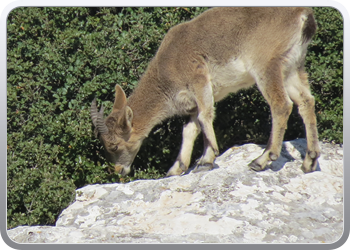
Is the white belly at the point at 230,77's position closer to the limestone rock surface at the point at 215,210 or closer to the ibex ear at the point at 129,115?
the limestone rock surface at the point at 215,210

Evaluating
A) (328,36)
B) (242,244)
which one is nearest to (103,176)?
(242,244)

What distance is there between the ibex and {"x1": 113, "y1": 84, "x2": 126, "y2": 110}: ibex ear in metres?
0.02

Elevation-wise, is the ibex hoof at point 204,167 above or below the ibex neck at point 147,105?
below

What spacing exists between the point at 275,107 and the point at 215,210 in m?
2.13

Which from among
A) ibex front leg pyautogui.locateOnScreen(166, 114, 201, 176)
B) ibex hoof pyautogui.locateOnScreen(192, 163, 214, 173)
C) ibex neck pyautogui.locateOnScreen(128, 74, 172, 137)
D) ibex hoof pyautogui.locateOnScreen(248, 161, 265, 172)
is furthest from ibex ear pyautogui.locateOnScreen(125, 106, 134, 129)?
ibex hoof pyautogui.locateOnScreen(248, 161, 265, 172)

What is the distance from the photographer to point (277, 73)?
27.1 ft

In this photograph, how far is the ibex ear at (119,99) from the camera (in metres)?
8.97

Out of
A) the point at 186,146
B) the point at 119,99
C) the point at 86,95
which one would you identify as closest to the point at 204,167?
the point at 186,146

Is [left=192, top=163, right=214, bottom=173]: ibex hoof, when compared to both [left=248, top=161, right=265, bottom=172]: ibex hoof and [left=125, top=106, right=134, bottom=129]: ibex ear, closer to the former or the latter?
[left=248, top=161, right=265, bottom=172]: ibex hoof

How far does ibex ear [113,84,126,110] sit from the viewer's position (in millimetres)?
8974

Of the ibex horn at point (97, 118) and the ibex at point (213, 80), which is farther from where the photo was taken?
the ibex horn at point (97, 118)

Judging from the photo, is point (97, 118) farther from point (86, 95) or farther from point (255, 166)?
point (255, 166)

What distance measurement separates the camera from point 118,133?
9219 mm

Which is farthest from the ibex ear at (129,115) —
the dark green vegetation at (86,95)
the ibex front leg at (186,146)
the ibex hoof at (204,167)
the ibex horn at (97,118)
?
the ibex hoof at (204,167)
